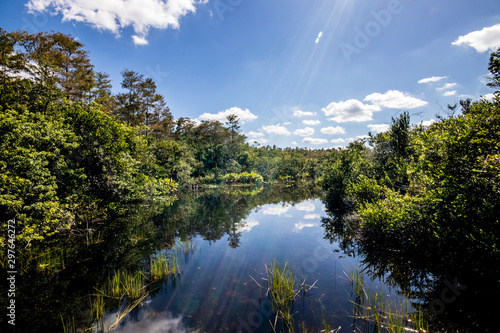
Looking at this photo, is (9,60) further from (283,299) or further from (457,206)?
(457,206)

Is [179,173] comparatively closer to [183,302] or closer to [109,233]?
[109,233]

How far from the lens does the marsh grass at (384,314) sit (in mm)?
4634

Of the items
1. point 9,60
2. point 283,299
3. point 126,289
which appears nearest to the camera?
point 283,299

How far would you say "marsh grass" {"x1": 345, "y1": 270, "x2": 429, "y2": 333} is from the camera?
4.63 m

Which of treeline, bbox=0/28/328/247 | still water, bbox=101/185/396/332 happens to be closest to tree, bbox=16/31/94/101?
treeline, bbox=0/28/328/247

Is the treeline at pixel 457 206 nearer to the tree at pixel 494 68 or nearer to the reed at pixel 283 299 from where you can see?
the tree at pixel 494 68

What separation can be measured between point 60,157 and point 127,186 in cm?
567

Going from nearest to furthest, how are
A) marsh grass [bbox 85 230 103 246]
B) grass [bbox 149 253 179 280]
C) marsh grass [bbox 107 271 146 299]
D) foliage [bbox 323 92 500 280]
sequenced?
1. foliage [bbox 323 92 500 280]
2. marsh grass [bbox 107 271 146 299]
3. grass [bbox 149 253 179 280]
4. marsh grass [bbox 85 230 103 246]

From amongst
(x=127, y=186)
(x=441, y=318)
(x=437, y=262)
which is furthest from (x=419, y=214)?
(x=127, y=186)

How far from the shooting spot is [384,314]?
5.41 metres

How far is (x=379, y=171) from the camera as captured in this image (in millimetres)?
17766

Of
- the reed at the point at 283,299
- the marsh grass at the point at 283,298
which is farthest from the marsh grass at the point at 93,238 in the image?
the reed at the point at 283,299

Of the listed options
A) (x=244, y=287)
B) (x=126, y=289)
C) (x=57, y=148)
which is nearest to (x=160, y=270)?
(x=126, y=289)

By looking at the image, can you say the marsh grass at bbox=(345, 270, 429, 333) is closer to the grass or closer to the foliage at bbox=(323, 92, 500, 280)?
the foliage at bbox=(323, 92, 500, 280)
